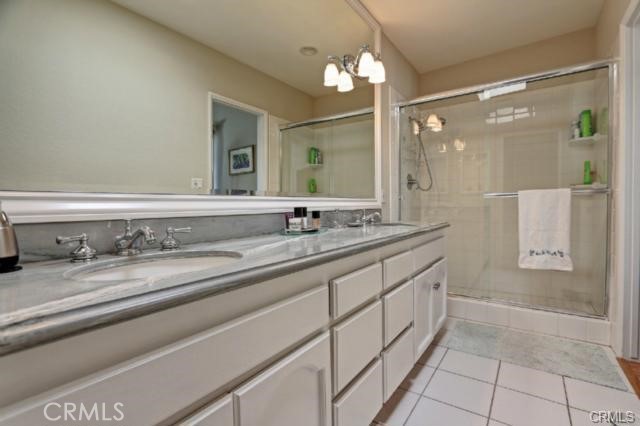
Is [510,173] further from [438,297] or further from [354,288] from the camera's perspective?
[354,288]

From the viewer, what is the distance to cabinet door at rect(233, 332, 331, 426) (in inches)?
23.8

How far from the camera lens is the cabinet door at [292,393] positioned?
605 mm

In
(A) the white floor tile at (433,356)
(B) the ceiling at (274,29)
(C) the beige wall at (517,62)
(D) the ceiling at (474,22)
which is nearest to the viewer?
(B) the ceiling at (274,29)

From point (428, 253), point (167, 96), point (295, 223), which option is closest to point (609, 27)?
point (428, 253)

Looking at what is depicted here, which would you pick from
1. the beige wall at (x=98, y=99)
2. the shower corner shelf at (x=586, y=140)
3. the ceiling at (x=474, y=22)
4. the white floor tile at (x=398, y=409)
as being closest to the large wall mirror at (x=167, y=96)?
the beige wall at (x=98, y=99)

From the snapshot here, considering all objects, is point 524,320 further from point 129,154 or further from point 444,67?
point 129,154

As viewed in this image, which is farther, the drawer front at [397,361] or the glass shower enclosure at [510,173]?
the glass shower enclosure at [510,173]

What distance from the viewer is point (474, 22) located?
2236mm

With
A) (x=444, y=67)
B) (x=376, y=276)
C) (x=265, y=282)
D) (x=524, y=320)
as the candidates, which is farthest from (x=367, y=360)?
(x=444, y=67)

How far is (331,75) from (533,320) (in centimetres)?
215

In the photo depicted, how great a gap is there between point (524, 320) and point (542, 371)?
60 cm

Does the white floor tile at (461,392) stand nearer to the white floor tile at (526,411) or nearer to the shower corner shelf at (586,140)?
the white floor tile at (526,411)

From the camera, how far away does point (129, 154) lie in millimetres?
959

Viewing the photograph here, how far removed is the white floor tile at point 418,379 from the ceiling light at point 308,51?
183cm
